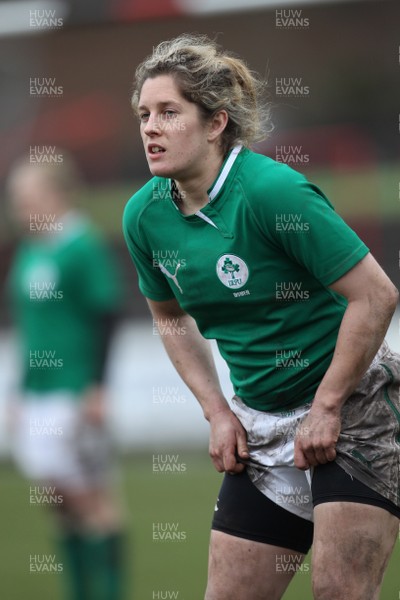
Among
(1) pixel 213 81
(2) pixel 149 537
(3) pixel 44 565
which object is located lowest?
(2) pixel 149 537

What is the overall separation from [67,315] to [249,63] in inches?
492

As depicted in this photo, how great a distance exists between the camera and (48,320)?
206 inches

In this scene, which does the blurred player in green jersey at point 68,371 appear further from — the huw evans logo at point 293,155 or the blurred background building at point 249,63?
the huw evans logo at point 293,155

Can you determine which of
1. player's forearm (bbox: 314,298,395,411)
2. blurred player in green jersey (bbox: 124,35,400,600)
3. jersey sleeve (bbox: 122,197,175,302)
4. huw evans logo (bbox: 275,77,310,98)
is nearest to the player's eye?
blurred player in green jersey (bbox: 124,35,400,600)

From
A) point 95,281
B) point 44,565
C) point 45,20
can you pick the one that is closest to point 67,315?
point 95,281

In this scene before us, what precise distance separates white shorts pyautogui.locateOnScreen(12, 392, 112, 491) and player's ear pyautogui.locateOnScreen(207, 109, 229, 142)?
238cm

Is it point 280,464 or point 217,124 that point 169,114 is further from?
point 280,464

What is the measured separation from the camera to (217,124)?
9.61ft

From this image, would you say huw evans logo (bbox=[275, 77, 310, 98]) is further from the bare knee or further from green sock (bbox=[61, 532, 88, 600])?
the bare knee

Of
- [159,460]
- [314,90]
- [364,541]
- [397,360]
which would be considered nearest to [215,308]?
[397,360]

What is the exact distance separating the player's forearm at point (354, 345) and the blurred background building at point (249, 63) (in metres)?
9.36

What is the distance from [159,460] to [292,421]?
619 cm

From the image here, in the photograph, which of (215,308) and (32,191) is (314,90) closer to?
(32,191)

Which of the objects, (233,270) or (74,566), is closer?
(233,270)
